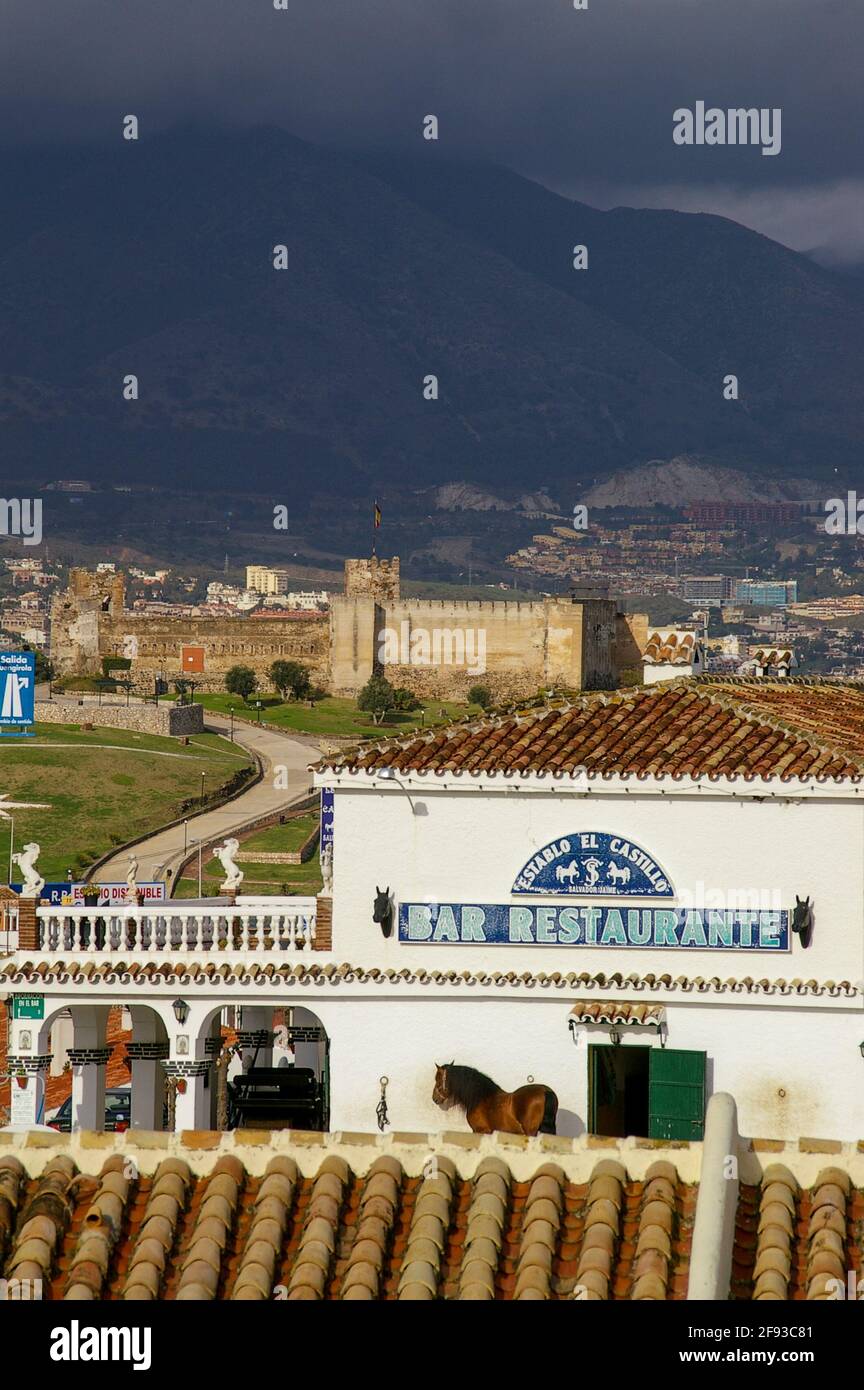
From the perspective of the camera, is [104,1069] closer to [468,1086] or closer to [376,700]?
[468,1086]

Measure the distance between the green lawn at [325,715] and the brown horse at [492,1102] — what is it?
9531cm

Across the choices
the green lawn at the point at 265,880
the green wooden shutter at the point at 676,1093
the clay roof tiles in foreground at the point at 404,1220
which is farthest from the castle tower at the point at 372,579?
the clay roof tiles in foreground at the point at 404,1220

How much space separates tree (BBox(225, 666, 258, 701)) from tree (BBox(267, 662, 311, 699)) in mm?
1939

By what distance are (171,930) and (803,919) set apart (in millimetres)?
7549

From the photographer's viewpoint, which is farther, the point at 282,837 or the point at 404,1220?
the point at 282,837

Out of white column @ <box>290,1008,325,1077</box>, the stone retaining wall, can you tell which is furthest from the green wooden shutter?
the stone retaining wall

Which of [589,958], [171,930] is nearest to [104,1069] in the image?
[171,930]

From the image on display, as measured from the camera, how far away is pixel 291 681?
146m

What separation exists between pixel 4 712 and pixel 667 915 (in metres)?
74.4

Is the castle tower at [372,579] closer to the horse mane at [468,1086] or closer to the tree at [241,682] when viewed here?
the tree at [241,682]

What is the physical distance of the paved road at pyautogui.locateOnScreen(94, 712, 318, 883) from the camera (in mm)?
78812

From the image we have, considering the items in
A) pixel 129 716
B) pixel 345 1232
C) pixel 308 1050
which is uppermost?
pixel 129 716
